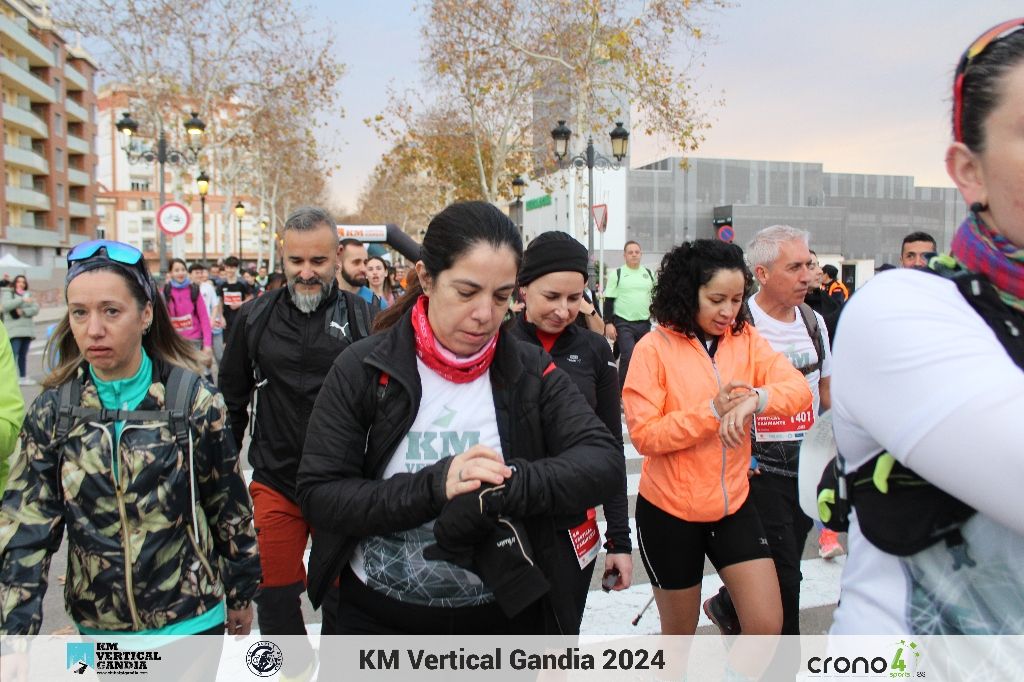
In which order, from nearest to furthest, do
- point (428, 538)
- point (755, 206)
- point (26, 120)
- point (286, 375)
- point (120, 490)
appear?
point (428, 538)
point (120, 490)
point (286, 375)
point (26, 120)
point (755, 206)

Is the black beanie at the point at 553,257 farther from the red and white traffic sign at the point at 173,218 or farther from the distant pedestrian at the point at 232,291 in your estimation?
the distant pedestrian at the point at 232,291

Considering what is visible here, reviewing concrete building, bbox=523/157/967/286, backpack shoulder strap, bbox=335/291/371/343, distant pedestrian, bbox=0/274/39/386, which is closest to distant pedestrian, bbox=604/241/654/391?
backpack shoulder strap, bbox=335/291/371/343

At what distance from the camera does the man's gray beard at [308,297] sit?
3.86m

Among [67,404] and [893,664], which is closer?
[893,664]

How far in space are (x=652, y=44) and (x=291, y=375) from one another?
62.7 ft

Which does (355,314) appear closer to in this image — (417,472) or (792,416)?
(417,472)

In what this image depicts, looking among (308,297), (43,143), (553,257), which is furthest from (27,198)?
(553,257)

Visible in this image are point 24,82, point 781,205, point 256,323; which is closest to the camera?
point 256,323

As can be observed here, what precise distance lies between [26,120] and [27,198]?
19.1 ft

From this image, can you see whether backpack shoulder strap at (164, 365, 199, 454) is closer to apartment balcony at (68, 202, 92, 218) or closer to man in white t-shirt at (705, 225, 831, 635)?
man in white t-shirt at (705, 225, 831, 635)

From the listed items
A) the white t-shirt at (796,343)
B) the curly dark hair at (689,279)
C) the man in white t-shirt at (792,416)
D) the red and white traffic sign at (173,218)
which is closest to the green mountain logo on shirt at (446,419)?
the curly dark hair at (689,279)

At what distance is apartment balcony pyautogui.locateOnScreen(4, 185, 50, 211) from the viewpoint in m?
53.5

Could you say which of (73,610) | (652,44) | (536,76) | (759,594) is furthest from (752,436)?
(536,76)

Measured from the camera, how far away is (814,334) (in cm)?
409
